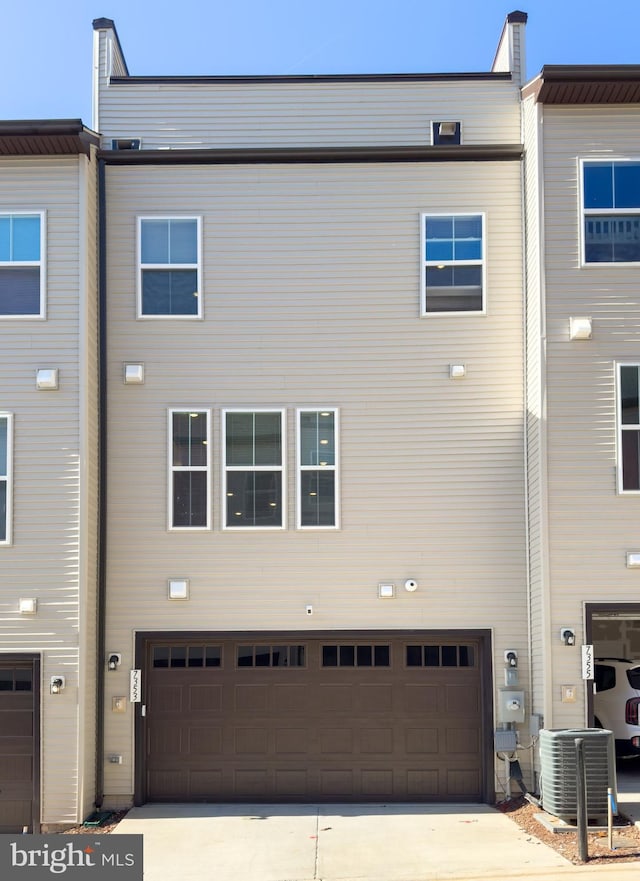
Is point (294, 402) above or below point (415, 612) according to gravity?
above

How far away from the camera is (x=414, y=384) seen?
14781mm

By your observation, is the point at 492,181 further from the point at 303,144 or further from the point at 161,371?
the point at 161,371

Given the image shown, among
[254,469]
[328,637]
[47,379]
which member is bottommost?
[328,637]

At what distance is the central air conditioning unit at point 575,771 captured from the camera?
1237 cm

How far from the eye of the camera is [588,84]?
13930 mm

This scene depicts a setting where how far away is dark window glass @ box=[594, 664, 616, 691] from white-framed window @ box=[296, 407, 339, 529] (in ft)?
16.6

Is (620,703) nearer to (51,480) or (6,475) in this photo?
(51,480)

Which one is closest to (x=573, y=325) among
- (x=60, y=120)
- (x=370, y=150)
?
(x=370, y=150)

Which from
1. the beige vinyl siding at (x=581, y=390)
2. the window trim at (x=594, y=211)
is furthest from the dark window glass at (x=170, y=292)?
the window trim at (x=594, y=211)

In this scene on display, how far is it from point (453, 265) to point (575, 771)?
655cm

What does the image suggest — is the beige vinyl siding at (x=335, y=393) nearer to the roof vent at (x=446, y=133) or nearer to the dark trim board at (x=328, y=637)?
the dark trim board at (x=328, y=637)

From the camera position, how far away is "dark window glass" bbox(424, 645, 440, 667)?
1459 cm

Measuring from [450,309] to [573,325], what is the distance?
1735 mm

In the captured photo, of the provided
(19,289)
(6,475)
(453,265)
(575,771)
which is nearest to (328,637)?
(575,771)
